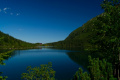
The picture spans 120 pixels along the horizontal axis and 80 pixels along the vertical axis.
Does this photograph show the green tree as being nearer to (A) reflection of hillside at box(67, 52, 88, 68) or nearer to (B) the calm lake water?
(B) the calm lake water

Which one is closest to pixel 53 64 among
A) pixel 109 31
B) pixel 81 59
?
Result: pixel 81 59

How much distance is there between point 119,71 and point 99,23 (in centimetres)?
670

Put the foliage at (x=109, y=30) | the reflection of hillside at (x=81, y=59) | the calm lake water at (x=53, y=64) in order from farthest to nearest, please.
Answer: the reflection of hillside at (x=81, y=59)
the calm lake water at (x=53, y=64)
the foliage at (x=109, y=30)

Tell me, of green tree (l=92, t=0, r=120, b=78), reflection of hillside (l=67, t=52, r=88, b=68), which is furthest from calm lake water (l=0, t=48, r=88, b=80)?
green tree (l=92, t=0, r=120, b=78)

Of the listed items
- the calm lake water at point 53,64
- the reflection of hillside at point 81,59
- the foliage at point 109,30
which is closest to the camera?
the foliage at point 109,30

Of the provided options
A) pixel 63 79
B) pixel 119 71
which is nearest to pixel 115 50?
pixel 119 71

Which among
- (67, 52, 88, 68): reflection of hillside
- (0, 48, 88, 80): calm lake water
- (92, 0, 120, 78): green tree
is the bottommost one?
(0, 48, 88, 80): calm lake water

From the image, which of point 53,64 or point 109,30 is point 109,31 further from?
point 53,64

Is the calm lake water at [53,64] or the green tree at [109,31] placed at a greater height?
the green tree at [109,31]

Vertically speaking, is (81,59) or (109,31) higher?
(109,31)

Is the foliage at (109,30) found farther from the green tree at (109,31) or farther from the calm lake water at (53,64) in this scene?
the calm lake water at (53,64)

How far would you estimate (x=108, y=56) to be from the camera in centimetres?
1264

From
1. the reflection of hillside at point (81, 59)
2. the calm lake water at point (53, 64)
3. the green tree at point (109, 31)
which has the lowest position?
the calm lake water at point (53, 64)

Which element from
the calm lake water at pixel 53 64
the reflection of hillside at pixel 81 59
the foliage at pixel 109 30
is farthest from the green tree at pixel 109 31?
the reflection of hillside at pixel 81 59
